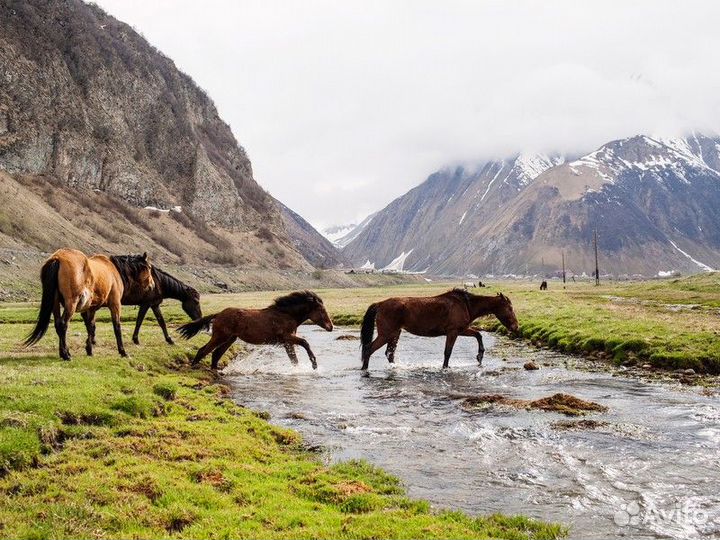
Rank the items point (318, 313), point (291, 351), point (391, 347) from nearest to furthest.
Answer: point (291, 351), point (318, 313), point (391, 347)

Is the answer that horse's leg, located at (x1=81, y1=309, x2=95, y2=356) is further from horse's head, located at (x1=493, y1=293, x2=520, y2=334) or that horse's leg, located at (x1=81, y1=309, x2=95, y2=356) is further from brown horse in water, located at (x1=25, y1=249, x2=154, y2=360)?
horse's head, located at (x1=493, y1=293, x2=520, y2=334)

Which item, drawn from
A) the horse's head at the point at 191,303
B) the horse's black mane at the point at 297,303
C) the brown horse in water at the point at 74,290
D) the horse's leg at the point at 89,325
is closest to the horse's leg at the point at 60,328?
the brown horse in water at the point at 74,290

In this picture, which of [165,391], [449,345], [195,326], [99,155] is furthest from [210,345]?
[99,155]

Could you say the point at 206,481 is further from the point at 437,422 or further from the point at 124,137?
the point at 124,137

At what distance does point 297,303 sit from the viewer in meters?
24.1

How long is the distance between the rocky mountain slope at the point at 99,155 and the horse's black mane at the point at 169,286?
88778mm

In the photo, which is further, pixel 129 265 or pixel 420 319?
pixel 420 319

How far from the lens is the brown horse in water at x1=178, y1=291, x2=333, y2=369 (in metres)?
22.9

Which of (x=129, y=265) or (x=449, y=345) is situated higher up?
(x=129, y=265)

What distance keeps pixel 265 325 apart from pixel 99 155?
158 m

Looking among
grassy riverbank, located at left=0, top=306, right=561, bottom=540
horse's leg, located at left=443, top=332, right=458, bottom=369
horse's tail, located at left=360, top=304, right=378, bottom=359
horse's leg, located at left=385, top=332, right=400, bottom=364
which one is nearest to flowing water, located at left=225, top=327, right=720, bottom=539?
horse's leg, located at left=443, top=332, right=458, bottom=369

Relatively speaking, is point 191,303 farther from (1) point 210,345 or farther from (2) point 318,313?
(2) point 318,313

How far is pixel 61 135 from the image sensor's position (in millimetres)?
148375

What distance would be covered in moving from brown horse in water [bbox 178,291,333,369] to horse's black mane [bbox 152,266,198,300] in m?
2.66
